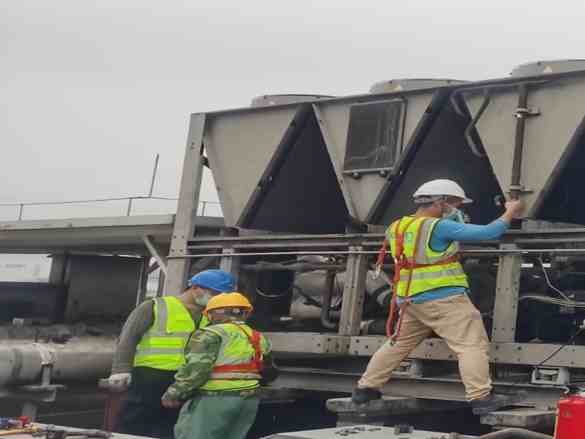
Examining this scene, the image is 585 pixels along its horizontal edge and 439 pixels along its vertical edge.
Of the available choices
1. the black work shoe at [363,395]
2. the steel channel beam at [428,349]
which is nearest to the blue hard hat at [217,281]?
the steel channel beam at [428,349]

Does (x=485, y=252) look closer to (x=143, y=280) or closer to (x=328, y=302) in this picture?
(x=328, y=302)

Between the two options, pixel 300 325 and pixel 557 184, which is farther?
pixel 300 325

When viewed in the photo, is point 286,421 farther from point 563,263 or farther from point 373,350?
point 563,263

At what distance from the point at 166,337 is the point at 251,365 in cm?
85

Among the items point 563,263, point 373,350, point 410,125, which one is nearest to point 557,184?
point 563,263

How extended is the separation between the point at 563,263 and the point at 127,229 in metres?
5.35

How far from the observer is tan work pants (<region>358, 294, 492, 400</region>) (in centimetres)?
621

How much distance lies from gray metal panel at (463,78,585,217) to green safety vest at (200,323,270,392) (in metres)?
2.21

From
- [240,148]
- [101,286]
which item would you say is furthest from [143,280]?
[240,148]

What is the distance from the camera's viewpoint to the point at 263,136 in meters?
8.59

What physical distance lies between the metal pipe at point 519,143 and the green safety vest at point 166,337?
244 cm

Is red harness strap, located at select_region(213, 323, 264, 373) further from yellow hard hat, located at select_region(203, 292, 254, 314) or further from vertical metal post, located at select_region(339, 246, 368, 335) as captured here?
vertical metal post, located at select_region(339, 246, 368, 335)

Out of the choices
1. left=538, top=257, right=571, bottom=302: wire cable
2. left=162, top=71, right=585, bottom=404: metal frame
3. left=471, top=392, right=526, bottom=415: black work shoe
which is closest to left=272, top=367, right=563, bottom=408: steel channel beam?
left=162, top=71, right=585, bottom=404: metal frame

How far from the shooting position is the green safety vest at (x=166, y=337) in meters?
7.08
